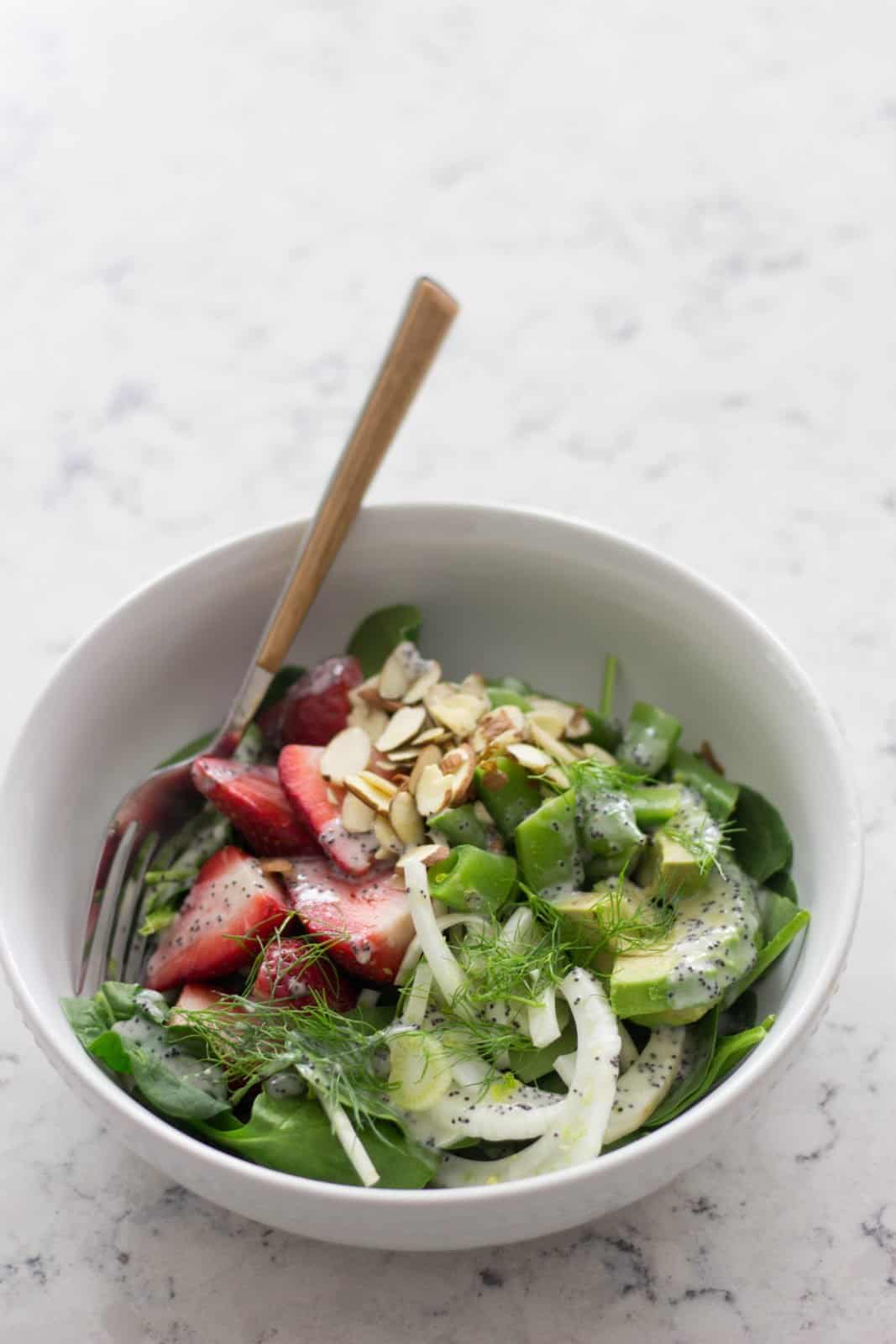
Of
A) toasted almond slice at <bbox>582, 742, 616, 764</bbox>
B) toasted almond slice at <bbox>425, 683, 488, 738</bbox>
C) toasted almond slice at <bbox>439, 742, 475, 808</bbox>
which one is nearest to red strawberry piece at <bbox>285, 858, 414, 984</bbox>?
toasted almond slice at <bbox>439, 742, 475, 808</bbox>

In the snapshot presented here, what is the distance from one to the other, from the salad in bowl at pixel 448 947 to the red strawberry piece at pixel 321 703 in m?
0.03

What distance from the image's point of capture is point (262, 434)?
8.57 ft

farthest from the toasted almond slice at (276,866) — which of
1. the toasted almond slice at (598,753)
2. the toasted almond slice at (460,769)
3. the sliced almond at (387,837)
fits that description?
the toasted almond slice at (598,753)

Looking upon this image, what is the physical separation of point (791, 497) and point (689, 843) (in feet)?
3.10

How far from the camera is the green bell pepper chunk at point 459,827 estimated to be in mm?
1763

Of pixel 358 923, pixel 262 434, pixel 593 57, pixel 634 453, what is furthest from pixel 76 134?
pixel 358 923

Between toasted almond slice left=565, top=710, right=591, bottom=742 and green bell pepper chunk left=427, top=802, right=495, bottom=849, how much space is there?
0.23 m

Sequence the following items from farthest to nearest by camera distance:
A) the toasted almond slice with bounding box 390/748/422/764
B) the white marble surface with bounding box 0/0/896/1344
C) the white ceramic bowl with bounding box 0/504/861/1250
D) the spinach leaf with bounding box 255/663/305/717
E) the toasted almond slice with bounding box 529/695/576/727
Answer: the spinach leaf with bounding box 255/663/305/717 < the toasted almond slice with bounding box 529/695/576/727 < the toasted almond slice with bounding box 390/748/422/764 < the white marble surface with bounding box 0/0/896/1344 < the white ceramic bowl with bounding box 0/504/861/1250

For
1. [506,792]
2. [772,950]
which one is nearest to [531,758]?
[506,792]

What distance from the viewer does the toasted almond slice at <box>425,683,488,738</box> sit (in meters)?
1.89

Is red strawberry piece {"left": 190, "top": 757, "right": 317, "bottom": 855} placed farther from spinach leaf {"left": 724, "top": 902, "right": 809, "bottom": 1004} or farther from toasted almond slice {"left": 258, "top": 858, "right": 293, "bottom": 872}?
spinach leaf {"left": 724, "top": 902, "right": 809, "bottom": 1004}

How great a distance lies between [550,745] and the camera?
186cm

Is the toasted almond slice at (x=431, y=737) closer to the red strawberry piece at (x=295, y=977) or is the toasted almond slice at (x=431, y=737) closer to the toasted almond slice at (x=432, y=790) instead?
the toasted almond slice at (x=432, y=790)

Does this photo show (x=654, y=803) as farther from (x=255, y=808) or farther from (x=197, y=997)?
(x=197, y=997)
